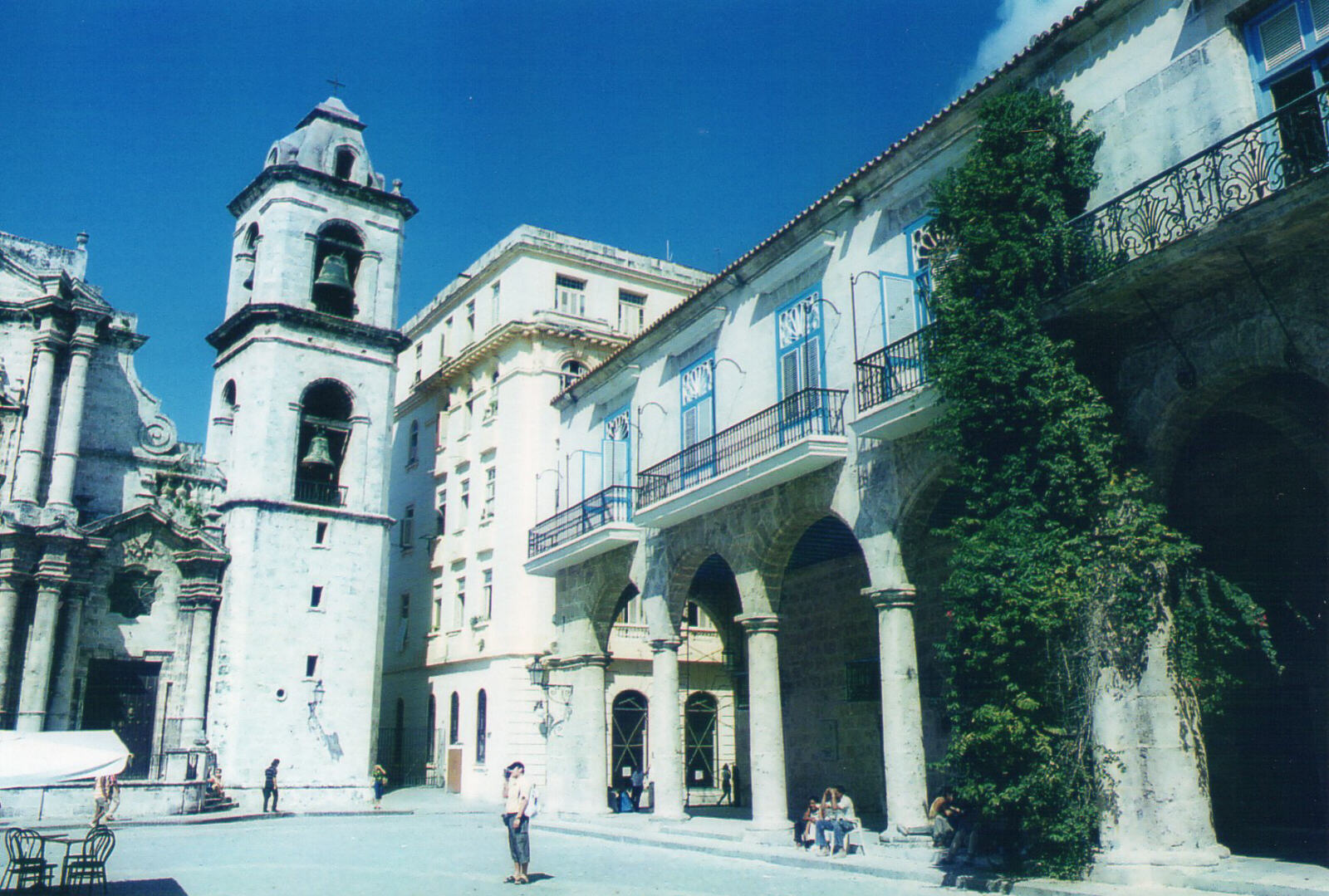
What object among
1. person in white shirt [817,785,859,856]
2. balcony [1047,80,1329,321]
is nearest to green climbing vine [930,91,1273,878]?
balcony [1047,80,1329,321]

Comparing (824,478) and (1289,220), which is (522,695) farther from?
(1289,220)

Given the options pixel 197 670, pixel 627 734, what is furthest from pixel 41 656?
pixel 627 734

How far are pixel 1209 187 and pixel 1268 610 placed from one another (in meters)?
7.04

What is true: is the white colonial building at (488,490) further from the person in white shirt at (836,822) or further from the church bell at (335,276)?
the person in white shirt at (836,822)

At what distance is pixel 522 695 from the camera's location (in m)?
29.6

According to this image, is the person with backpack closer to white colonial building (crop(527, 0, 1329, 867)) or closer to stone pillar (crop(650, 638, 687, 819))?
white colonial building (crop(527, 0, 1329, 867))

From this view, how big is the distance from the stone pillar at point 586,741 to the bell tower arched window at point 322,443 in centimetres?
1119

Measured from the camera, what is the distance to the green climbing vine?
36.8 ft

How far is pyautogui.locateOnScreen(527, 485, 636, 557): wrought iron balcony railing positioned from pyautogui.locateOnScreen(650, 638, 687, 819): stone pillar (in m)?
3.14

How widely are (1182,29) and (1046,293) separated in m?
3.22

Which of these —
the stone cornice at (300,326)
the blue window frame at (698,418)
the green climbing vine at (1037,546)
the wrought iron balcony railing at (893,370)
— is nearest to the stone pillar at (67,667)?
the stone cornice at (300,326)

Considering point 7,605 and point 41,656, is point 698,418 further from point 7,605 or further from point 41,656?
point 7,605

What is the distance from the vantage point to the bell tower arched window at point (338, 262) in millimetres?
32031

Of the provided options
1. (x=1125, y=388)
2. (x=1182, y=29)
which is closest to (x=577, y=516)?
(x=1125, y=388)
